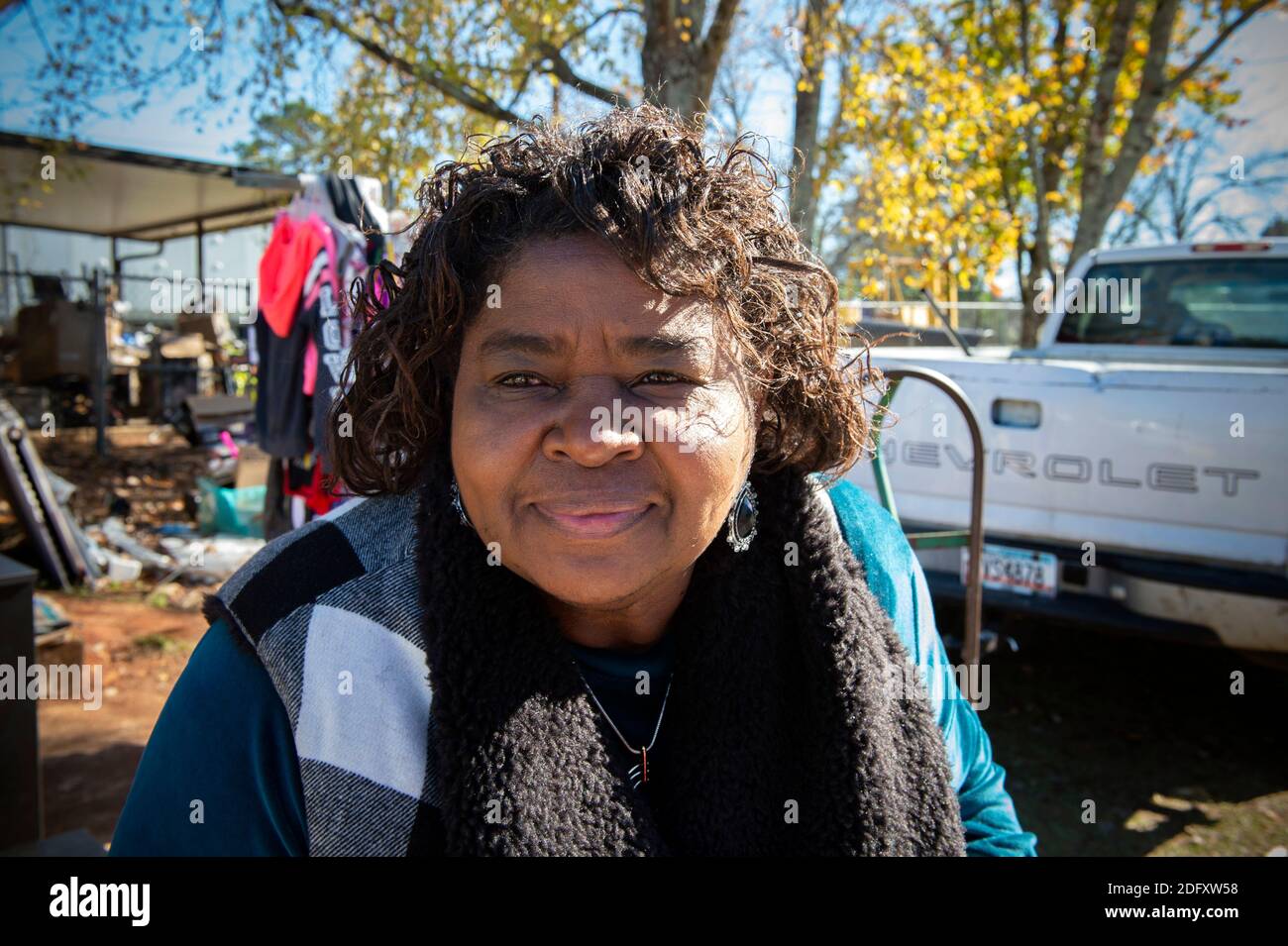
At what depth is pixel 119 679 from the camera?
15.9 feet

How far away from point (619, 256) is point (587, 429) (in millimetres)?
256

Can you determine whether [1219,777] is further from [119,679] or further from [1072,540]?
[119,679]

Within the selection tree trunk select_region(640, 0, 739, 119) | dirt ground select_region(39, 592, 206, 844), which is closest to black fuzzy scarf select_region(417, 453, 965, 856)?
dirt ground select_region(39, 592, 206, 844)

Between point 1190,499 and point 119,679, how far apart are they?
17.3ft

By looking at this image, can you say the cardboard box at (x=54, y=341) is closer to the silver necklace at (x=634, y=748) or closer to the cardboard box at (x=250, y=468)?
the cardboard box at (x=250, y=468)

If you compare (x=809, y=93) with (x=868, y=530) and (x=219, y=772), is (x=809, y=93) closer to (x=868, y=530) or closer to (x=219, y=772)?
(x=868, y=530)

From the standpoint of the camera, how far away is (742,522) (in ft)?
5.02

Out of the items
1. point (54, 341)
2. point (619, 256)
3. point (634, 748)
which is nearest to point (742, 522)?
point (634, 748)

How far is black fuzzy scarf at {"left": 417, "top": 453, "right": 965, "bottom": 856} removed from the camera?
1.20 metres

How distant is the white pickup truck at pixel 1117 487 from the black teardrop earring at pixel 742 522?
271 centimetres

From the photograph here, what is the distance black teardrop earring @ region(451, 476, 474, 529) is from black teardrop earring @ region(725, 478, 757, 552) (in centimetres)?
43

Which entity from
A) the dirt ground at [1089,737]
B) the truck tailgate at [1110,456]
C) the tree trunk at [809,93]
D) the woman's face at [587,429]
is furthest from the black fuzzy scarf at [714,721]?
the tree trunk at [809,93]

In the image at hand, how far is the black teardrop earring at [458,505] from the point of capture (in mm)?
1350
